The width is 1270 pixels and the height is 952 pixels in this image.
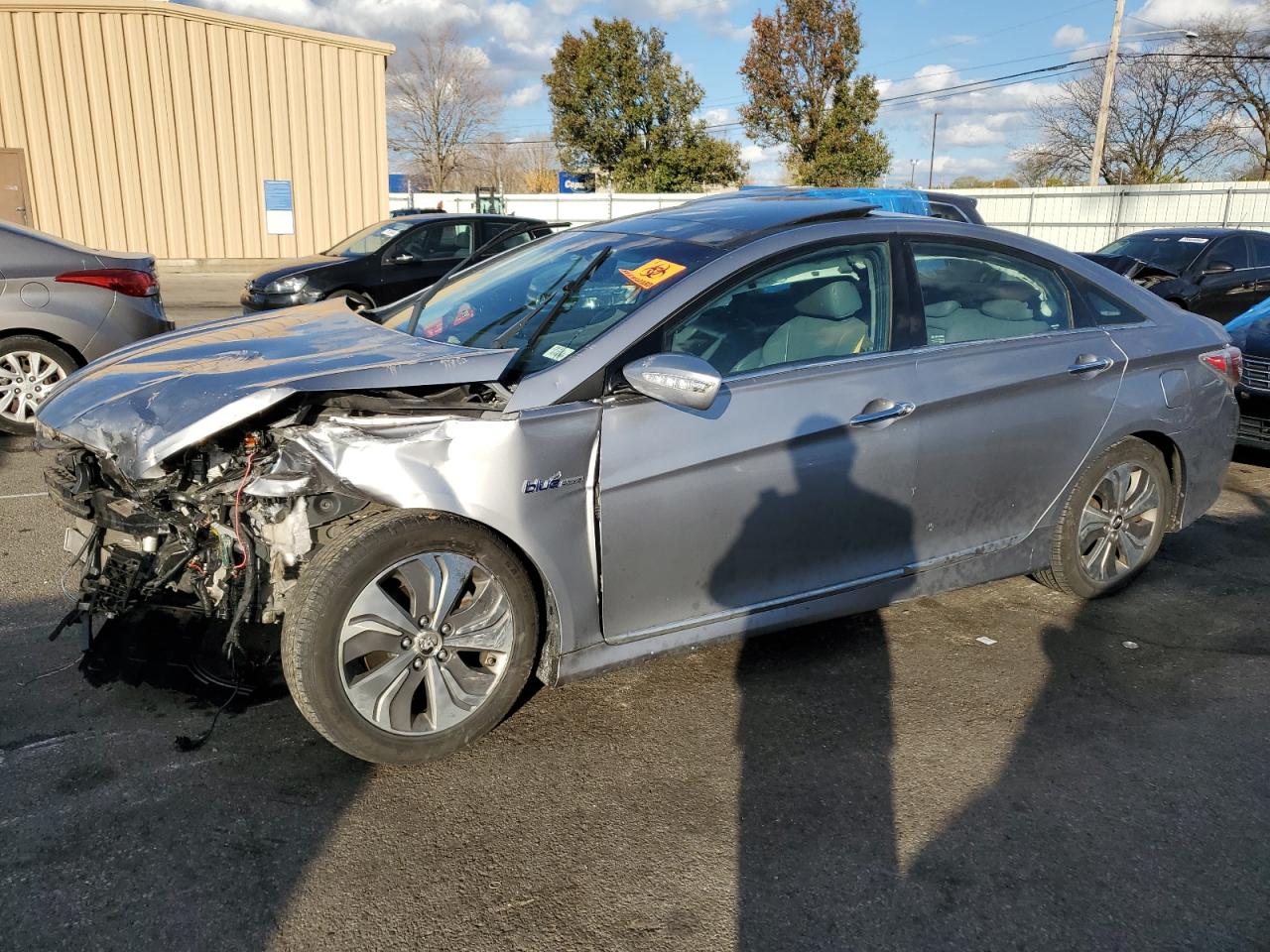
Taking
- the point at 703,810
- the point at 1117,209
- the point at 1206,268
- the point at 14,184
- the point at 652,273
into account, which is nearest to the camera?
the point at 703,810

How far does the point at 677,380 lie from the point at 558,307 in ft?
2.36

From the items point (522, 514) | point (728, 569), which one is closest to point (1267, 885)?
point (728, 569)

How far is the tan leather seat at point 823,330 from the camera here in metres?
3.45

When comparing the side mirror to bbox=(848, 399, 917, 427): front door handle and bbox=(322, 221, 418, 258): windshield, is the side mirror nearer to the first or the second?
bbox=(848, 399, 917, 427): front door handle

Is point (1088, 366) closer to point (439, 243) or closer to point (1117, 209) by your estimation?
point (439, 243)

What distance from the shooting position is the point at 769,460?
10.7ft

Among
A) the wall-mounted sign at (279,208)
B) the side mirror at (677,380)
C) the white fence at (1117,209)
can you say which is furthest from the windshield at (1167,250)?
the wall-mounted sign at (279,208)

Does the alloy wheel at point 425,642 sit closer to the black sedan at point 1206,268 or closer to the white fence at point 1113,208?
the black sedan at point 1206,268

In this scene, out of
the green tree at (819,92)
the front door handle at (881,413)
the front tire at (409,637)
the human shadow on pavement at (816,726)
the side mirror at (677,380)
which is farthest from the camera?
the green tree at (819,92)

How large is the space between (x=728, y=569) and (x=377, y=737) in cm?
124

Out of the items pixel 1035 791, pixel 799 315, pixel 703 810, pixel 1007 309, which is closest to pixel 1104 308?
pixel 1007 309

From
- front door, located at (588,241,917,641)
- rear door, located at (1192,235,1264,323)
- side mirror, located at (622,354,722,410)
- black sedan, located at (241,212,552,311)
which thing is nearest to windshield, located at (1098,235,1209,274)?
rear door, located at (1192,235,1264,323)

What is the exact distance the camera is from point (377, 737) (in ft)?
9.63

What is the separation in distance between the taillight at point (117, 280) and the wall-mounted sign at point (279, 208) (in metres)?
17.9
